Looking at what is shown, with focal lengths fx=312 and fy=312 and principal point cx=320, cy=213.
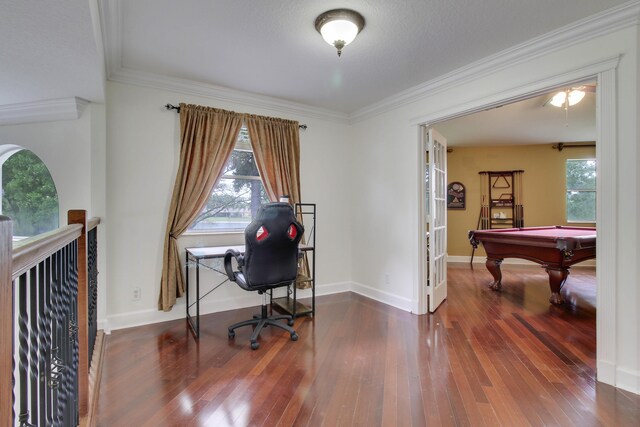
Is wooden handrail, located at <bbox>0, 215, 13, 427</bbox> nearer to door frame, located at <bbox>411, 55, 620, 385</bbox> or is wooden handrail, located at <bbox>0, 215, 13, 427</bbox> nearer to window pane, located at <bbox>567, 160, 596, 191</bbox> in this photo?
door frame, located at <bbox>411, 55, 620, 385</bbox>

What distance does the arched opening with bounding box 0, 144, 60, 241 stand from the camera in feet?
10.3

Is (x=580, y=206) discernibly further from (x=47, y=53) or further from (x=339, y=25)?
(x=47, y=53)

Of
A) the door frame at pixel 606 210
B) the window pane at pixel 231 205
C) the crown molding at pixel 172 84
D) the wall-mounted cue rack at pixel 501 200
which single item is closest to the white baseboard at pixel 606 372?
the door frame at pixel 606 210

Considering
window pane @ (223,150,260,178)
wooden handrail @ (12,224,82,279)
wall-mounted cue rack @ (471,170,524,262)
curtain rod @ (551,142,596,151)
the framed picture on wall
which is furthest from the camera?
the framed picture on wall

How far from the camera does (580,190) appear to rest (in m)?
6.66

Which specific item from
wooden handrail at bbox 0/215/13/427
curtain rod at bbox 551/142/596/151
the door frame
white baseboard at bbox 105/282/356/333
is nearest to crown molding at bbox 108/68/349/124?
white baseboard at bbox 105/282/356/333

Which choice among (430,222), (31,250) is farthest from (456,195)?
(31,250)

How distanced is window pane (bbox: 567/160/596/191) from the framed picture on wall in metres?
2.12

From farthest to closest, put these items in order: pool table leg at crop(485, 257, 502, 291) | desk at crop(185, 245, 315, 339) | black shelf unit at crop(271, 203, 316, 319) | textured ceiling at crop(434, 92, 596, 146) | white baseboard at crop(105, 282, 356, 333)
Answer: pool table leg at crop(485, 257, 502, 291) → textured ceiling at crop(434, 92, 596, 146) → black shelf unit at crop(271, 203, 316, 319) → white baseboard at crop(105, 282, 356, 333) → desk at crop(185, 245, 315, 339)

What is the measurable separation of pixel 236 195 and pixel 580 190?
7.17m

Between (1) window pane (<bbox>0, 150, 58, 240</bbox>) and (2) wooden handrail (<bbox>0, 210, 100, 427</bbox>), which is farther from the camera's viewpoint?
(1) window pane (<bbox>0, 150, 58, 240</bbox>)

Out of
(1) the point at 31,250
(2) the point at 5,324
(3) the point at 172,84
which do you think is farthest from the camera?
(3) the point at 172,84

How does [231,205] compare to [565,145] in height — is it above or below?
below

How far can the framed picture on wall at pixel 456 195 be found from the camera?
7.13 metres
